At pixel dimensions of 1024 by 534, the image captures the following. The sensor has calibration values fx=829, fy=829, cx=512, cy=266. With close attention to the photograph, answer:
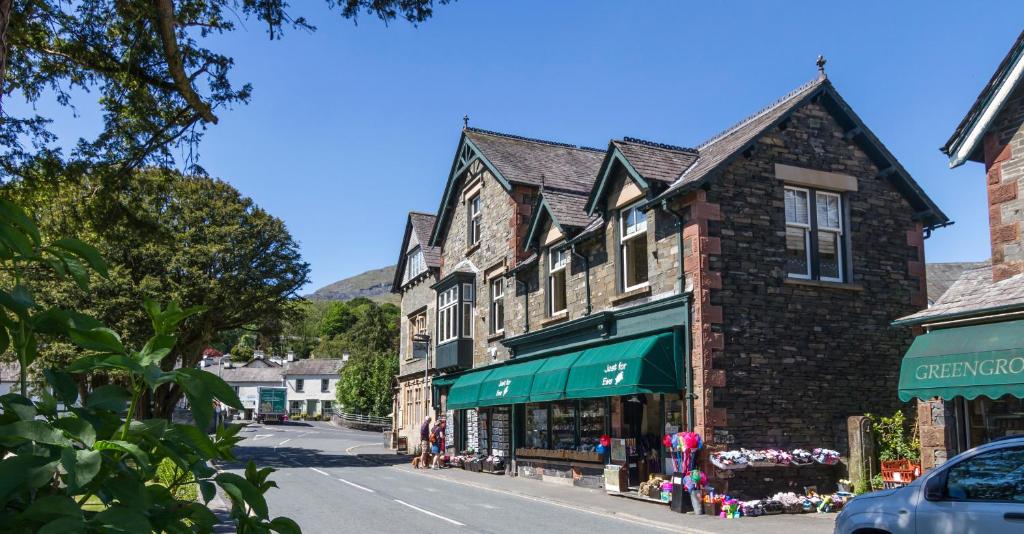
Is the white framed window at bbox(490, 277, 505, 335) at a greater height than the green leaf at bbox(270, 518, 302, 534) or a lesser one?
greater

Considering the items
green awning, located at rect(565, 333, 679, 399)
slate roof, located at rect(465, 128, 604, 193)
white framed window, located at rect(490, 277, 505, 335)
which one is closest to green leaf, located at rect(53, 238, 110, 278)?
green awning, located at rect(565, 333, 679, 399)

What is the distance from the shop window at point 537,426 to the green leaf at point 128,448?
76.4ft

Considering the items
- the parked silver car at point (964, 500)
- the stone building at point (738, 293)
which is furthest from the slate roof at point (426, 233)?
the parked silver car at point (964, 500)

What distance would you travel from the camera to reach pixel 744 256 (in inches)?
708

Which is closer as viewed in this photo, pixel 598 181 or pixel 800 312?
pixel 800 312

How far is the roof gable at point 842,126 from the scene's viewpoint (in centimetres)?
1830

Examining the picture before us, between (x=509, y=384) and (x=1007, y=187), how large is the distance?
46.8 ft

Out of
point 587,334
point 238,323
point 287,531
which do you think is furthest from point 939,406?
point 238,323

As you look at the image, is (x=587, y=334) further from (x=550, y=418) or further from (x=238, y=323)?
(x=238, y=323)

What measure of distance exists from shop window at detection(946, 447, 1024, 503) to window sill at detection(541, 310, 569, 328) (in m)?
16.2

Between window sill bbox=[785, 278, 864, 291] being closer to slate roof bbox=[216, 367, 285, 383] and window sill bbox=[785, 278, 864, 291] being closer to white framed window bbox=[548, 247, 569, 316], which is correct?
white framed window bbox=[548, 247, 569, 316]

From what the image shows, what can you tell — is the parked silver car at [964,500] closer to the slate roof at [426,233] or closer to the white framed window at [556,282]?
the white framed window at [556,282]

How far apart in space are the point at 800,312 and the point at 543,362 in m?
7.82

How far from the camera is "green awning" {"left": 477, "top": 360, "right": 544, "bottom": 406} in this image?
23.4 m
